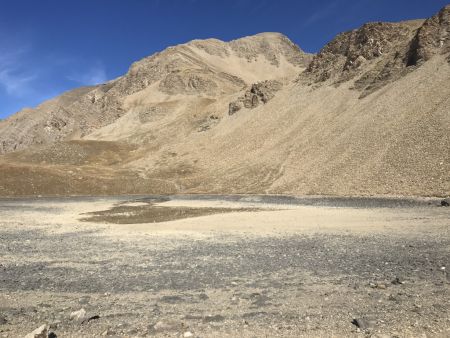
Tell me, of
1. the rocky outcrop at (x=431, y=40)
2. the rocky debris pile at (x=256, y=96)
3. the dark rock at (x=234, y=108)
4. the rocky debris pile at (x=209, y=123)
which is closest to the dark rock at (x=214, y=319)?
the rocky outcrop at (x=431, y=40)

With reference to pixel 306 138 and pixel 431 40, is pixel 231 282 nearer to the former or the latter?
pixel 306 138

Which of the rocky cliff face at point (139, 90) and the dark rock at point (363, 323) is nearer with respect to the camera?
the dark rock at point (363, 323)

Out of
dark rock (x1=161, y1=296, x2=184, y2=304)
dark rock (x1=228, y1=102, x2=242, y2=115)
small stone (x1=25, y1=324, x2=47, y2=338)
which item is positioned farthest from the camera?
dark rock (x1=228, y1=102, x2=242, y2=115)

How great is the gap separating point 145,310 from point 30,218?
89.7 feet

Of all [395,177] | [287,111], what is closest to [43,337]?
[395,177]

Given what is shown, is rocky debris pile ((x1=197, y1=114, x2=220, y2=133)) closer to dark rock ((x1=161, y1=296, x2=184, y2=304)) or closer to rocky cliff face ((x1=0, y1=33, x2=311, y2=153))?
rocky cliff face ((x1=0, y1=33, x2=311, y2=153))

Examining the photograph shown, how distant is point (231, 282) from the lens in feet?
41.2

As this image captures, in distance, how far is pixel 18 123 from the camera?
590 ft

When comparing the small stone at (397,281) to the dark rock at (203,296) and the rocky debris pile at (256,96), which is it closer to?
the dark rock at (203,296)

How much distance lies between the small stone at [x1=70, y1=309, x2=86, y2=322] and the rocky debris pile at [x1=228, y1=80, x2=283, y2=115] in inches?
3273

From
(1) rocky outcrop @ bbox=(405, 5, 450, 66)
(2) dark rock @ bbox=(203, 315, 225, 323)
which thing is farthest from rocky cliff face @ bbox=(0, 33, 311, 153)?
(2) dark rock @ bbox=(203, 315, 225, 323)

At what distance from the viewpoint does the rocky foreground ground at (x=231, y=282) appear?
902cm

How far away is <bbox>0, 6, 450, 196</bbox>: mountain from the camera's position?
45.9 m

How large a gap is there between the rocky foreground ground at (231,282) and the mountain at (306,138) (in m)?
24.0
